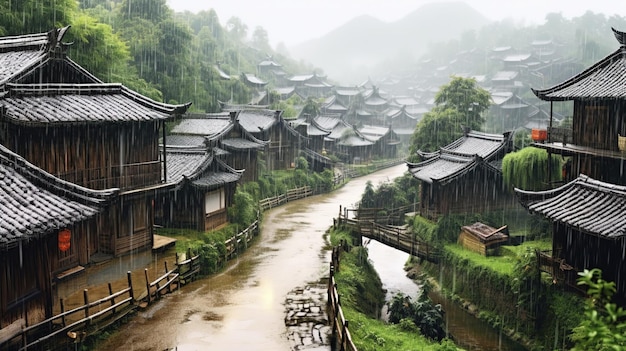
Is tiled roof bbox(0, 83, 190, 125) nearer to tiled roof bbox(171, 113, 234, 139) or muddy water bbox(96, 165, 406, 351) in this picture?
muddy water bbox(96, 165, 406, 351)

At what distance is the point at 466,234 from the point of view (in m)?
32.3

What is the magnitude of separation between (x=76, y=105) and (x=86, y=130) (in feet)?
3.90

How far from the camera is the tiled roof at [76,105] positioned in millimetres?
20984

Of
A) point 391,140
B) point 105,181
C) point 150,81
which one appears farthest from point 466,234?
point 391,140

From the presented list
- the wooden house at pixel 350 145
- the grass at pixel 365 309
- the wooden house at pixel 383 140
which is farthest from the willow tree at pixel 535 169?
the wooden house at pixel 383 140

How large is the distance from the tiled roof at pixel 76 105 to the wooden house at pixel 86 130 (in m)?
0.03

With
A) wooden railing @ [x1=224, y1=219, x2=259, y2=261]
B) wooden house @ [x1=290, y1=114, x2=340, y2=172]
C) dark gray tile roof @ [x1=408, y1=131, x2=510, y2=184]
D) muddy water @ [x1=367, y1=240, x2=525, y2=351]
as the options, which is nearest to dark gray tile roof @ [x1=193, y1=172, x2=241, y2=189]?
wooden railing @ [x1=224, y1=219, x2=259, y2=261]

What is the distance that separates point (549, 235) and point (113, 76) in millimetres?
27656

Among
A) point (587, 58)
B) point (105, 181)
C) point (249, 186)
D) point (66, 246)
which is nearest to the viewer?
point (66, 246)

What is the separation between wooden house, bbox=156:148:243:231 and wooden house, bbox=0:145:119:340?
14646mm

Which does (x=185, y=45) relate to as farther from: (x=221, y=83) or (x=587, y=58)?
(x=587, y=58)

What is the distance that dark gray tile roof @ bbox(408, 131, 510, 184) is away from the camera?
3584 cm

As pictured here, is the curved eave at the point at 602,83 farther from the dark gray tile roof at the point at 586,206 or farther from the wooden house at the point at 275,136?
the wooden house at the point at 275,136

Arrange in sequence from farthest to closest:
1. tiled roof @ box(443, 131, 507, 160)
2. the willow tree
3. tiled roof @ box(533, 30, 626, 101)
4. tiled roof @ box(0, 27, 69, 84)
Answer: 1. tiled roof @ box(443, 131, 507, 160)
2. the willow tree
3. tiled roof @ box(533, 30, 626, 101)
4. tiled roof @ box(0, 27, 69, 84)
